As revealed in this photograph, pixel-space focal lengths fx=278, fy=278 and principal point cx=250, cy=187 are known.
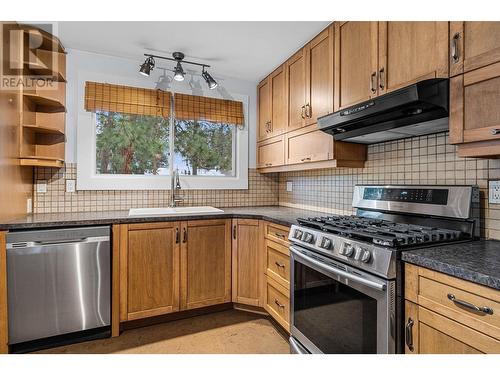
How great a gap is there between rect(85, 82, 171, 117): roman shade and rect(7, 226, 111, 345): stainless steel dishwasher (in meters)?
1.21

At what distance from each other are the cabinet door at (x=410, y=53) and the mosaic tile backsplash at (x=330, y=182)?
0.45 meters

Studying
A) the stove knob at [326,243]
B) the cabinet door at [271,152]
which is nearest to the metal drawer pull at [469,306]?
the stove knob at [326,243]

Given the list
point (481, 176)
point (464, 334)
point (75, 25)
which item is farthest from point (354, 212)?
point (75, 25)

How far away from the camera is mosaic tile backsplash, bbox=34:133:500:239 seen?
1.51 meters

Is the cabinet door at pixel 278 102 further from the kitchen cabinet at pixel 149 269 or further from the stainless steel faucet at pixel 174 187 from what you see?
the kitchen cabinet at pixel 149 269

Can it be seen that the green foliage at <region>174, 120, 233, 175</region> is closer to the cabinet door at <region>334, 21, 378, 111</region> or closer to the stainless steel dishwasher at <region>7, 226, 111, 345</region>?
the stainless steel dishwasher at <region>7, 226, 111, 345</region>

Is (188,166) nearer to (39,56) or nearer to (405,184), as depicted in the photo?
(39,56)

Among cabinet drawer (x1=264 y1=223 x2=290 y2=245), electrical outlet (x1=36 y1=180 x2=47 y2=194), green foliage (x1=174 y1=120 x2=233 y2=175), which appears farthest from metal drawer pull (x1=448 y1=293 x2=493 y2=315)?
electrical outlet (x1=36 y1=180 x2=47 y2=194)

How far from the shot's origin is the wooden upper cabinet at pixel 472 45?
1.12 m

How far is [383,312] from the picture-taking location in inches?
47.4

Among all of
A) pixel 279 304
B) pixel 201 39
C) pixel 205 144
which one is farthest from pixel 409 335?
pixel 205 144

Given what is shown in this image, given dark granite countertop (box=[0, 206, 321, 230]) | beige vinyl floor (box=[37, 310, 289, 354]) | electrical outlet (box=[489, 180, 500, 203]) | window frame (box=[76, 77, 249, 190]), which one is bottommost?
beige vinyl floor (box=[37, 310, 289, 354])

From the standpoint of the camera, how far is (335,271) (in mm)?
1460

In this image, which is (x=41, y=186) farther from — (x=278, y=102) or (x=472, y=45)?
(x=472, y=45)
